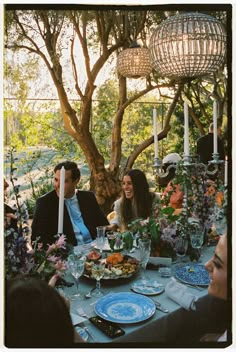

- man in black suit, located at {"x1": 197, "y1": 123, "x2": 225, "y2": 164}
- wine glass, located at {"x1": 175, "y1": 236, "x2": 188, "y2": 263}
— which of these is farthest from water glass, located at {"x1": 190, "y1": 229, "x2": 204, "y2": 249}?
man in black suit, located at {"x1": 197, "y1": 123, "x2": 225, "y2": 164}

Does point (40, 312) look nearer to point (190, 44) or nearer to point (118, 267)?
point (118, 267)

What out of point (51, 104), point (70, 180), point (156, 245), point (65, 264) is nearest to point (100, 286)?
point (65, 264)

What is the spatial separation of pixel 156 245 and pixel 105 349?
1.75ft

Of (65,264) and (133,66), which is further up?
(133,66)

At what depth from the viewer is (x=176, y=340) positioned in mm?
1317

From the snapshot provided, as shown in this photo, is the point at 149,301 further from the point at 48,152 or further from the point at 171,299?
the point at 48,152

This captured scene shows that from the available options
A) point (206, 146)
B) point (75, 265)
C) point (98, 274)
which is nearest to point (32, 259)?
point (75, 265)

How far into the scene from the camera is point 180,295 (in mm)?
1277

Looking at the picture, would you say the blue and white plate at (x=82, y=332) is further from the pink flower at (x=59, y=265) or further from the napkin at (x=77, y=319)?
the pink flower at (x=59, y=265)

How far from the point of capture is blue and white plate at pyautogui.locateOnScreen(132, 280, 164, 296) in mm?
1348

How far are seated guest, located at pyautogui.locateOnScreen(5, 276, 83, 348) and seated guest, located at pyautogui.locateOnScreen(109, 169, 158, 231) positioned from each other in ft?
4.27

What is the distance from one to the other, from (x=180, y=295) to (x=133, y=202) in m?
1.08

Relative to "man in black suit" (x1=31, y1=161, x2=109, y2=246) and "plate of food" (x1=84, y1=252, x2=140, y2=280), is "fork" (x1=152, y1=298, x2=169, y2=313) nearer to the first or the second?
"plate of food" (x1=84, y1=252, x2=140, y2=280)

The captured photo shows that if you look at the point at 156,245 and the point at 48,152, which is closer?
the point at 156,245
